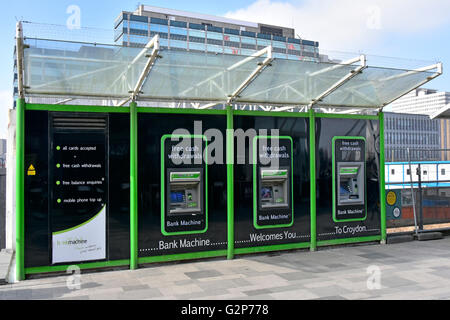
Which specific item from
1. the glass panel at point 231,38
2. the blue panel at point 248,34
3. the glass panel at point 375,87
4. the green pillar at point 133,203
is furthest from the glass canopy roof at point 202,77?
the blue panel at point 248,34

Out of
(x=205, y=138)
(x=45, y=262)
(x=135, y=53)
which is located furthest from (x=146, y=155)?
(x=45, y=262)

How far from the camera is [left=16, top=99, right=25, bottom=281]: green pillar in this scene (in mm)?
6270

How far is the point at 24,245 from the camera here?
6324 mm

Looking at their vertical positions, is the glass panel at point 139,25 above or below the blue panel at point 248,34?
below

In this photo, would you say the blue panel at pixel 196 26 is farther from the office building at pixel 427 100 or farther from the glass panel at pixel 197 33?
Answer: the office building at pixel 427 100

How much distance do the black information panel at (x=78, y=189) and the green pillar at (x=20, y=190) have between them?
40 cm

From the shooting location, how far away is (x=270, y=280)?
616 centimetres

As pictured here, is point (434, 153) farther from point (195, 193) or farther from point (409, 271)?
point (195, 193)

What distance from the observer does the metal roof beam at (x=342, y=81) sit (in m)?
7.61

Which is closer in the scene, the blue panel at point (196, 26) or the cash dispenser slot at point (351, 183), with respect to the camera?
the cash dispenser slot at point (351, 183)

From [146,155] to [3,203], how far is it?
465 centimetres

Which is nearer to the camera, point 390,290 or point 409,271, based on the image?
point 390,290

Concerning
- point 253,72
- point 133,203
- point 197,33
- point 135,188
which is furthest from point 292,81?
point 197,33

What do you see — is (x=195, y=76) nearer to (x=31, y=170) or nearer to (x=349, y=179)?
(x=31, y=170)
